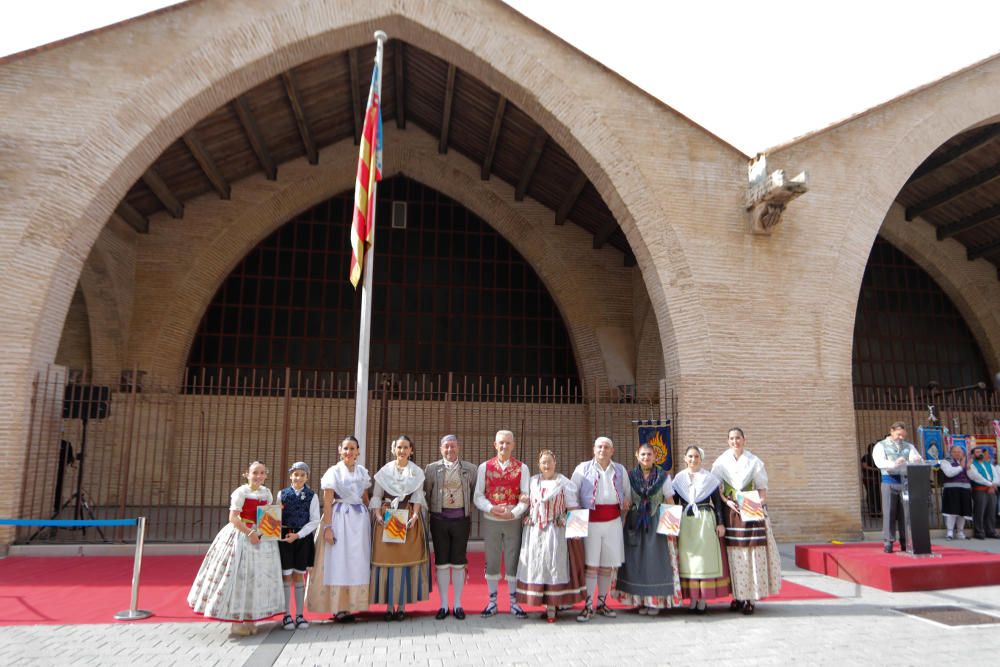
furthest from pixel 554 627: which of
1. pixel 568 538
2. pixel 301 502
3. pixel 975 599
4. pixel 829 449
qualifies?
pixel 829 449

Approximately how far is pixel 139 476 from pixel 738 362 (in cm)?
1236

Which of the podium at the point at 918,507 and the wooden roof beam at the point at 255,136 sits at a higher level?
the wooden roof beam at the point at 255,136

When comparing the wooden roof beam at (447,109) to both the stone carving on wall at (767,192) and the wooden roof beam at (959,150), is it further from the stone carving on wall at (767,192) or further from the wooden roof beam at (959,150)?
the wooden roof beam at (959,150)

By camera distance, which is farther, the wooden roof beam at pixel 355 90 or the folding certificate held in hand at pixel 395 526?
the wooden roof beam at pixel 355 90

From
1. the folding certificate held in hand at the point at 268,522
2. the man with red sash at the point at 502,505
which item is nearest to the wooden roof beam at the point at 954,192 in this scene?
the man with red sash at the point at 502,505

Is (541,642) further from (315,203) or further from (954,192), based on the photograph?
(954,192)

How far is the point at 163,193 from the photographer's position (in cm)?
1385

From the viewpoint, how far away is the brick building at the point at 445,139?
925cm

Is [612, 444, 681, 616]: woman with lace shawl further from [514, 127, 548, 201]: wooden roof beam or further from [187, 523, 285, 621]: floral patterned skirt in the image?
[514, 127, 548, 201]: wooden roof beam

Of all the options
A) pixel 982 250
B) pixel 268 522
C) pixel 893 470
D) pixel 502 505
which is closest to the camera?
pixel 268 522

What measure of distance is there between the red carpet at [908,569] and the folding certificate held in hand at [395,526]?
4.87m

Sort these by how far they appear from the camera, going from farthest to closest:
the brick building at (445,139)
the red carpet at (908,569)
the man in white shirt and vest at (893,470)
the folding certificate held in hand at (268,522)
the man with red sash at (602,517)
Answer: the brick building at (445,139) → the man in white shirt and vest at (893,470) → the red carpet at (908,569) → the man with red sash at (602,517) → the folding certificate held in hand at (268,522)

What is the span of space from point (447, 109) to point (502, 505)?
1073 centimetres

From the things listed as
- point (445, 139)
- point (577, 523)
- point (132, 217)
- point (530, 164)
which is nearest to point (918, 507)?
point (577, 523)
